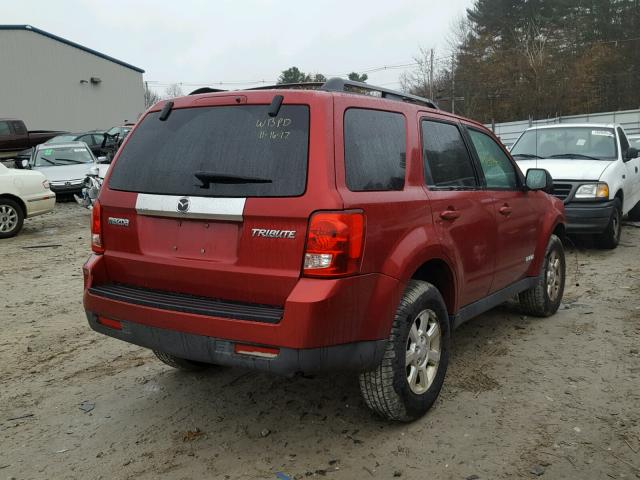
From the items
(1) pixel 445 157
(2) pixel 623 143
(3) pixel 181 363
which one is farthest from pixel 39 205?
(2) pixel 623 143

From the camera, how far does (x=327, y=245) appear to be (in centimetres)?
267

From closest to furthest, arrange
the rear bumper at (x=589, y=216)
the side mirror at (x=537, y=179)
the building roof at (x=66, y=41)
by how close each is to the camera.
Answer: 1. the side mirror at (x=537, y=179)
2. the rear bumper at (x=589, y=216)
3. the building roof at (x=66, y=41)

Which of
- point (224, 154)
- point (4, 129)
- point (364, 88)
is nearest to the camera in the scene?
point (224, 154)

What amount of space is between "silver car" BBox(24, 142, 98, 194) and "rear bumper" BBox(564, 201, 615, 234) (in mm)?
11483

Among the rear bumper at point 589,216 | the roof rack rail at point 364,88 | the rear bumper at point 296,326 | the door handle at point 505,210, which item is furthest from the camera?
the rear bumper at point 589,216

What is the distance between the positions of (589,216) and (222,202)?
6.39 m

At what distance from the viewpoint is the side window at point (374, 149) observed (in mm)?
2898

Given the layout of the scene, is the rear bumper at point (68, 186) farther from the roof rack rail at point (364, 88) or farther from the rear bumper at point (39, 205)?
the roof rack rail at point (364, 88)

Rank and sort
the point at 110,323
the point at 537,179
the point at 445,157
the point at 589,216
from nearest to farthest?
the point at 110,323
the point at 445,157
the point at 537,179
the point at 589,216

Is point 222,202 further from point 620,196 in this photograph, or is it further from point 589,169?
point 620,196

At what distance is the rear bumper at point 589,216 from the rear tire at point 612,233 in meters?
0.14

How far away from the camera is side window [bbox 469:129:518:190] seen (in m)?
4.30

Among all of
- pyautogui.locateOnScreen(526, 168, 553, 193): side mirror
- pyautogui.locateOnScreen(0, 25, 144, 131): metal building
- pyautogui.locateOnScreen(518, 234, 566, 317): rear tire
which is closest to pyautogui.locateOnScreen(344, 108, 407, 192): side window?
pyautogui.locateOnScreen(526, 168, 553, 193): side mirror

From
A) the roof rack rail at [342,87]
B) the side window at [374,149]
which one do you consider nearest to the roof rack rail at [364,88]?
the roof rack rail at [342,87]
